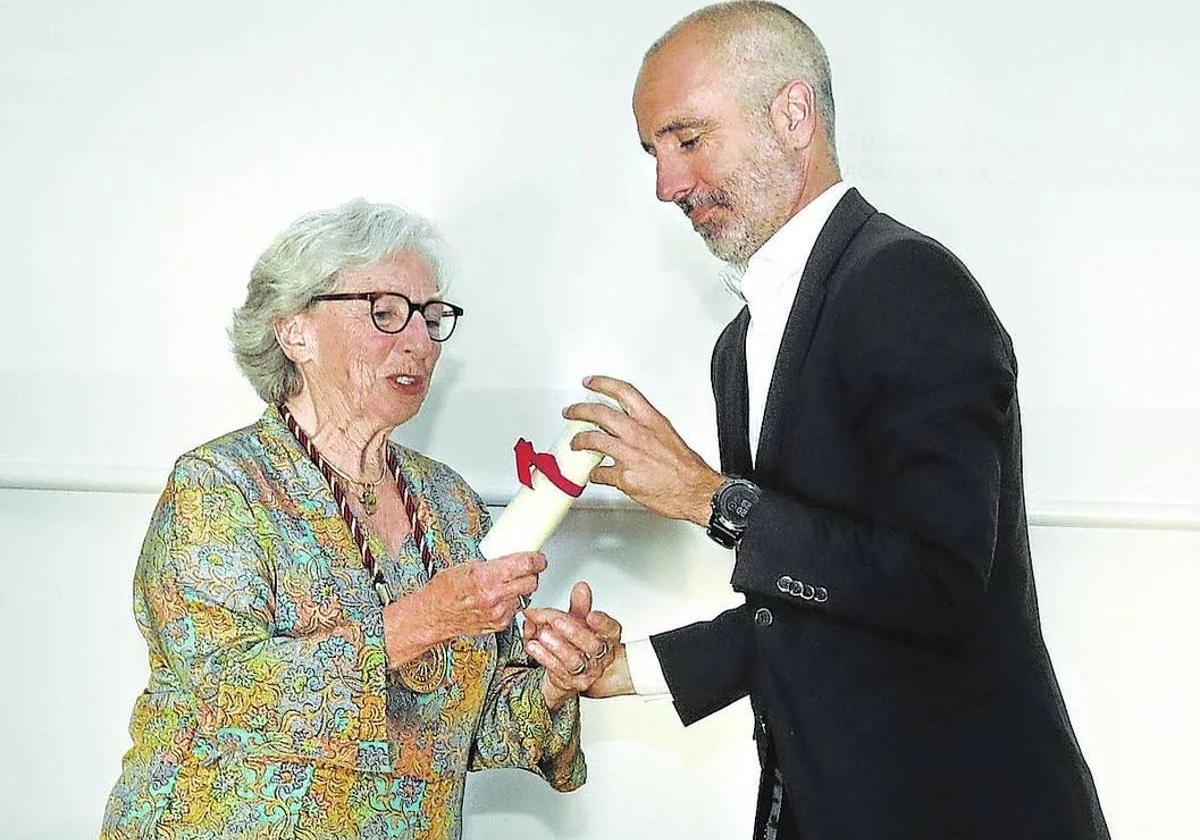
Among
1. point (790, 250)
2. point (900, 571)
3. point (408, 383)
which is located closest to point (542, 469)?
point (408, 383)

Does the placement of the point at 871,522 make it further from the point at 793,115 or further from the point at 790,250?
the point at 793,115

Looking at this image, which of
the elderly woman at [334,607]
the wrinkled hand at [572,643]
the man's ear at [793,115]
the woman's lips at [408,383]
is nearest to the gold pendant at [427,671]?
the elderly woman at [334,607]

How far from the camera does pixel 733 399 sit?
6.46ft

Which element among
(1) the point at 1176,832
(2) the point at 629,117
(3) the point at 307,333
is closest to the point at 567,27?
(2) the point at 629,117

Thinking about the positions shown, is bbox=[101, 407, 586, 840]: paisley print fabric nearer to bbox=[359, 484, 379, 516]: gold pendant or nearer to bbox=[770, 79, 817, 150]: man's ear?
bbox=[359, 484, 379, 516]: gold pendant

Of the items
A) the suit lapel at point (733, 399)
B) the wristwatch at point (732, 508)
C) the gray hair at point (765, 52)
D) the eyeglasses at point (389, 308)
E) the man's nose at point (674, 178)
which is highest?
the gray hair at point (765, 52)

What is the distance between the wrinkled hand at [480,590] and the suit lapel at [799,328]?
0.32 metres

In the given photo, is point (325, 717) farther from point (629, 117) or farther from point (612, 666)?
point (629, 117)

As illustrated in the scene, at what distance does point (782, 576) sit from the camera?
1609 mm

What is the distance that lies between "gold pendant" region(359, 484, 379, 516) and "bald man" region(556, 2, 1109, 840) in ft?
1.49

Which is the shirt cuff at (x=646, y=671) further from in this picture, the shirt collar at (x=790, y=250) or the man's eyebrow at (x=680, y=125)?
the man's eyebrow at (x=680, y=125)

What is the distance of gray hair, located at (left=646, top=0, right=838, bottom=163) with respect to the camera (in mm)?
1890

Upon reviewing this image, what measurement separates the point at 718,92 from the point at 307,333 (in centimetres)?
72

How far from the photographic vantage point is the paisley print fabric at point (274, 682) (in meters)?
1.86
